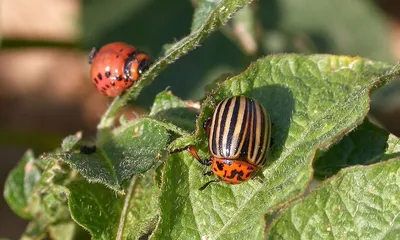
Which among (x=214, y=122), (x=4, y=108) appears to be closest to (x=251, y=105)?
(x=214, y=122)

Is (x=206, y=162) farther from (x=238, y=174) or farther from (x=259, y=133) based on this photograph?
(x=259, y=133)

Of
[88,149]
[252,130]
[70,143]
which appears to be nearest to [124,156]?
[88,149]

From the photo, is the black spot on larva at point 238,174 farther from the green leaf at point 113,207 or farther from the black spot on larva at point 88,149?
the black spot on larva at point 88,149

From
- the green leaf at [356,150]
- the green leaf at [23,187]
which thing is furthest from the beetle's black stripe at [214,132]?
the green leaf at [23,187]

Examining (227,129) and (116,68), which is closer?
(227,129)

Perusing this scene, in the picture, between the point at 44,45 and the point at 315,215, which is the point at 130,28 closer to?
the point at 44,45

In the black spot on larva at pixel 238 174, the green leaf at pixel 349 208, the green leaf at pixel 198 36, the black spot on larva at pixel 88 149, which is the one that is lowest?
the green leaf at pixel 349 208

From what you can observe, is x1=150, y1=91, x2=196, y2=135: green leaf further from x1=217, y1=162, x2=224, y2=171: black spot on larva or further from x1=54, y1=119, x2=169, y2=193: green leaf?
x1=217, y1=162, x2=224, y2=171: black spot on larva
